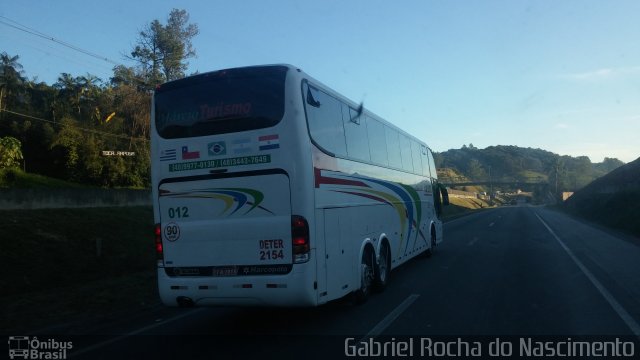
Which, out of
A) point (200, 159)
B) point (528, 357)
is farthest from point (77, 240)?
point (528, 357)

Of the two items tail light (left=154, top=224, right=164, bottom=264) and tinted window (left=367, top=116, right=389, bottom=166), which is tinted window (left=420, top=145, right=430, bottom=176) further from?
tail light (left=154, top=224, right=164, bottom=264)

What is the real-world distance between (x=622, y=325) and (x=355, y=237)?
4132mm

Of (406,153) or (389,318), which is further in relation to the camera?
(406,153)

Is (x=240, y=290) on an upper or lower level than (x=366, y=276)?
upper

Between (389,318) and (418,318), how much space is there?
44cm

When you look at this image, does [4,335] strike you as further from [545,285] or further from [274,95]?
[545,285]

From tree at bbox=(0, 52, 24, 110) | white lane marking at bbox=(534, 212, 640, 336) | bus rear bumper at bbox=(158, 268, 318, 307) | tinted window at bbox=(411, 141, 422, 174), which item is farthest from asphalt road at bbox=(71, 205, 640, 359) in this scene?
tree at bbox=(0, 52, 24, 110)

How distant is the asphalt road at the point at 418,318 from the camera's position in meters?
7.03

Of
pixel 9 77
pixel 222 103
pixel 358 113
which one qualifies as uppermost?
pixel 9 77

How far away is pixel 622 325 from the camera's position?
295 inches

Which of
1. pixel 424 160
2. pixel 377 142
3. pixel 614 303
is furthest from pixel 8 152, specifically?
pixel 614 303

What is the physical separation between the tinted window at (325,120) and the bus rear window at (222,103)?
57cm

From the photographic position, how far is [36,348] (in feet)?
23.6

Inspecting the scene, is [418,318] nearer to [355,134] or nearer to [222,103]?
[355,134]
